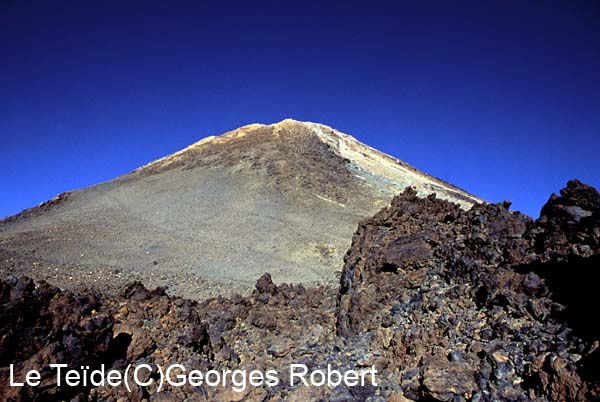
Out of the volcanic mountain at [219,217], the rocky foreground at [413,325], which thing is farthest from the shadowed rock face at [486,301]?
the volcanic mountain at [219,217]

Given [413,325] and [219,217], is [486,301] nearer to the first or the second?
[413,325]

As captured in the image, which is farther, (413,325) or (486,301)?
(413,325)

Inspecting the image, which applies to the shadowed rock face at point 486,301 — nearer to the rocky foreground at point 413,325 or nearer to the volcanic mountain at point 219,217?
the rocky foreground at point 413,325

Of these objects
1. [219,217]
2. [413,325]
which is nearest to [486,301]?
[413,325]

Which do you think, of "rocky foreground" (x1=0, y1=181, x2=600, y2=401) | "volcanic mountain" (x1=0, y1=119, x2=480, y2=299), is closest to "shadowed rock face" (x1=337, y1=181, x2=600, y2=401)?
"rocky foreground" (x1=0, y1=181, x2=600, y2=401)

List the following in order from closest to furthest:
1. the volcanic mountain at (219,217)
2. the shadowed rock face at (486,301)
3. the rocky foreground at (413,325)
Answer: the shadowed rock face at (486,301), the rocky foreground at (413,325), the volcanic mountain at (219,217)

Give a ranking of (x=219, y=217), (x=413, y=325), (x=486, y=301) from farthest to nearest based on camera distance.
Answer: (x=219, y=217), (x=413, y=325), (x=486, y=301)
